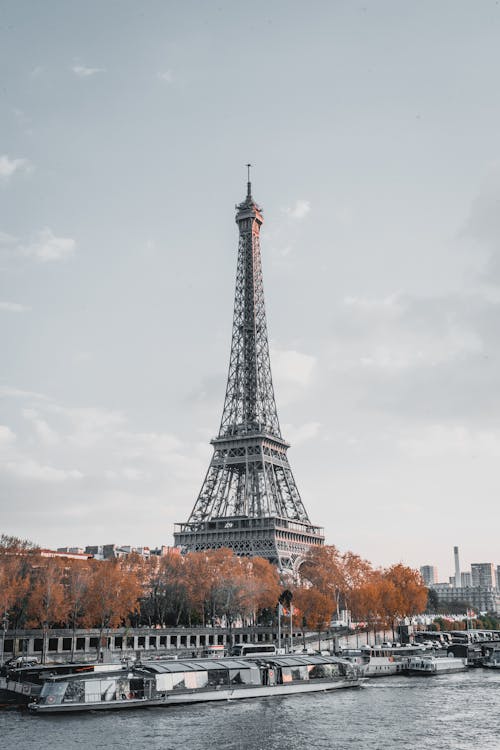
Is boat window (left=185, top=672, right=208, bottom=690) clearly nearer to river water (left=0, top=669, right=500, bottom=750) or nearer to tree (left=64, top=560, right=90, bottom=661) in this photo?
river water (left=0, top=669, right=500, bottom=750)

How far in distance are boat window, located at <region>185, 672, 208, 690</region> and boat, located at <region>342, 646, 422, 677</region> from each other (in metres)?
24.6

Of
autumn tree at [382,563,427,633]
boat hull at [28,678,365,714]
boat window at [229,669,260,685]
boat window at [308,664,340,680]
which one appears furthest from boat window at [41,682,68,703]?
autumn tree at [382,563,427,633]

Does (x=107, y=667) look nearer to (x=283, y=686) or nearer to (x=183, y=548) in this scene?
(x=283, y=686)

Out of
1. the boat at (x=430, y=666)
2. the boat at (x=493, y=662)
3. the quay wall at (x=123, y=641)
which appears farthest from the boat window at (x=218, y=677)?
the boat at (x=493, y=662)

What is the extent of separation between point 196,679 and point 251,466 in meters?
89.1

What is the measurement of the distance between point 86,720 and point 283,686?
66.2 feet

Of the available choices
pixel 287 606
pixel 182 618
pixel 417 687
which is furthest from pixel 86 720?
pixel 182 618

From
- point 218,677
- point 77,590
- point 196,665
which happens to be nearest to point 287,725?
point 218,677

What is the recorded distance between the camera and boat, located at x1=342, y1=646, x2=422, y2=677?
86.4 meters

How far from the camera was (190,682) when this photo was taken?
63.2 m

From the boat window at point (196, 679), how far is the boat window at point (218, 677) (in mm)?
428

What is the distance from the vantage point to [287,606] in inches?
3885

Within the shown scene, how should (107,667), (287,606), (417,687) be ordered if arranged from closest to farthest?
(107,667)
(417,687)
(287,606)

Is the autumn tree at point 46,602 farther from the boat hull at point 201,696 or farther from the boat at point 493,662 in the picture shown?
the boat at point 493,662
